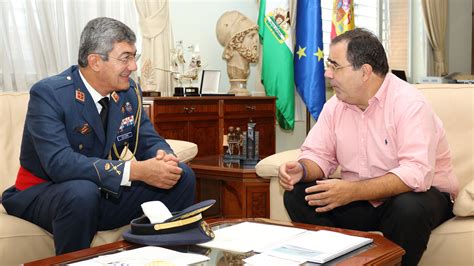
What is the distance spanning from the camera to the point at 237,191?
9.73ft

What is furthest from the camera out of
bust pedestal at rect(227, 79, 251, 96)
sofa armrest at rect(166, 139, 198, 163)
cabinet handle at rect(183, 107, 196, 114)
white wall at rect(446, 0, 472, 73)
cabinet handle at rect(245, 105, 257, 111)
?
white wall at rect(446, 0, 472, 73)

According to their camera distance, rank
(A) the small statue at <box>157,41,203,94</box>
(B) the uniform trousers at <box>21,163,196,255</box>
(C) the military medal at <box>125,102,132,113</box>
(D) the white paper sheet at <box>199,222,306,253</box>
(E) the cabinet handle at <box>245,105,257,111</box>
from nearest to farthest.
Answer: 1. (D) the white paper sheet at <box>199,222,306,253</box>
2. (B) the uniform trousers at <box>21,163,196,255</box>
3. (C) the military medal at <box>125,102,132,113</box>
4. (A) the small statue at <box>157,41,203,94</box>
5. (E) the cabinet handle at <box>245,105,257,111</box>

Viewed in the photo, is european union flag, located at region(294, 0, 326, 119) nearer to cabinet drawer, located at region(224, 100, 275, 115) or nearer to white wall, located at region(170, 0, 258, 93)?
cabinet drawer, located at region(224, 100, 275, 115)

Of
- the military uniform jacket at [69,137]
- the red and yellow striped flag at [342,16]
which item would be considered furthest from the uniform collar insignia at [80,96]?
the red and yellow striped flag at [342,16]

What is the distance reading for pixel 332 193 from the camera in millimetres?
2131

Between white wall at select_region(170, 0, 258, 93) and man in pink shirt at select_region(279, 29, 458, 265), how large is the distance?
8.04ft

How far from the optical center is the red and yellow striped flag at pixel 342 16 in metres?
5.37

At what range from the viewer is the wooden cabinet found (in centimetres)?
386

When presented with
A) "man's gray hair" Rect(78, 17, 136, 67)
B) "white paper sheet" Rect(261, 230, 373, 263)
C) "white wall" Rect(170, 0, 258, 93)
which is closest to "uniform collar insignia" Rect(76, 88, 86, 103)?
"man's gray hair" Rect(78, 17, 136, 67)

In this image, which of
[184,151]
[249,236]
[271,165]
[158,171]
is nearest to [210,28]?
[184,151]

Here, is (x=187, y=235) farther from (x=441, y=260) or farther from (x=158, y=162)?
(x=441, y=260)

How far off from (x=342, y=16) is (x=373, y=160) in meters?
3.28

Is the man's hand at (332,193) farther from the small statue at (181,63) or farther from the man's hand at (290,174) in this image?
the small statue at (181,63)

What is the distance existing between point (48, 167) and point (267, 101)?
276cm
